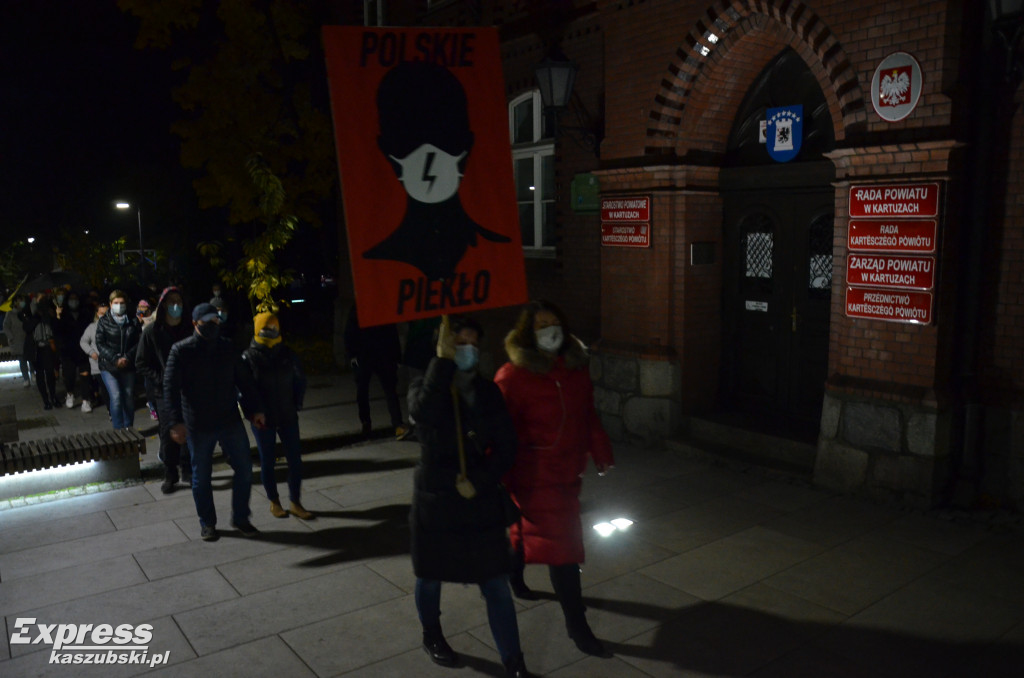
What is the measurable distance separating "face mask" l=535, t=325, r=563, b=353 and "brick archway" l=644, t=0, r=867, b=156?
12.9 ft

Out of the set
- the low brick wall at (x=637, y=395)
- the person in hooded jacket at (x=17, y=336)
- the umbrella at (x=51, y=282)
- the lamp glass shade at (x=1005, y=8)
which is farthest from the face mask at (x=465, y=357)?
the umbrella at (x=51, y=282)

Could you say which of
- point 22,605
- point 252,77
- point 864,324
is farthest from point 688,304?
point 252,77

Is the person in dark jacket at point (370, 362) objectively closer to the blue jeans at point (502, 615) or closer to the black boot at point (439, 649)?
the black boot at point (439, 649)

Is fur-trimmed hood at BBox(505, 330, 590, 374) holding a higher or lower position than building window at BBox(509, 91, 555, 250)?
lower

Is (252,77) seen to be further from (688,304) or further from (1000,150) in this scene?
(1000,150)

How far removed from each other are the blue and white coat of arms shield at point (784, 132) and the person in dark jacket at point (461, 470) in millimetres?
5554

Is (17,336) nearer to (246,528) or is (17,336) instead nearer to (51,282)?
(51,282)

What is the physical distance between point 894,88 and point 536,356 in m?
4.18

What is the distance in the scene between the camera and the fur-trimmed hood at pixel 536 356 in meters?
4.51

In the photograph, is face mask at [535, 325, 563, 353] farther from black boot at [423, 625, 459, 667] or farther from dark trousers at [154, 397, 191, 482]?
dark trousers at [154, 397, 191, 482]

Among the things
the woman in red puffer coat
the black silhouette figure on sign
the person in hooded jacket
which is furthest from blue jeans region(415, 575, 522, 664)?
the person in hooded jacket

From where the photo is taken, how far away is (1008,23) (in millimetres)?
5711

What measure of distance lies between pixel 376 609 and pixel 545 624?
3.55 ft

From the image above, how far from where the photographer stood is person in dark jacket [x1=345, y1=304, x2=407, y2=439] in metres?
9.78
